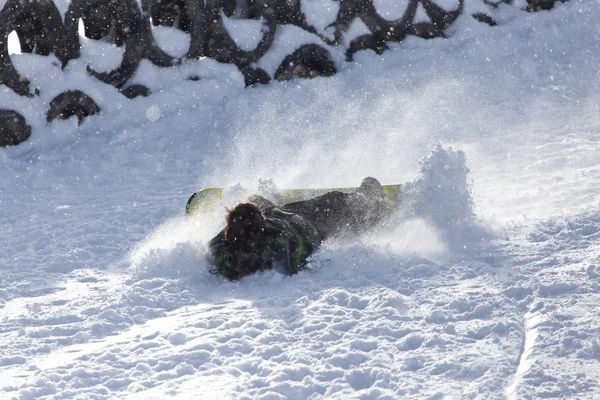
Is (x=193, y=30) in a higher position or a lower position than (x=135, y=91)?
higher

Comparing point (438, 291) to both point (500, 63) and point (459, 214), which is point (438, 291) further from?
point (500, 63)

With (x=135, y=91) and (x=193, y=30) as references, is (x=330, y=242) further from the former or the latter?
(x=193, y=30)

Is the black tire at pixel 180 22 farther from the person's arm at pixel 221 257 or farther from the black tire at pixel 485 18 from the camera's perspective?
the person's arm at pixel 221 257

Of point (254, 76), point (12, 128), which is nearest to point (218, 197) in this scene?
point (12, 128)

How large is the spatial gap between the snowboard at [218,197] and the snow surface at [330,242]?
0.13 m

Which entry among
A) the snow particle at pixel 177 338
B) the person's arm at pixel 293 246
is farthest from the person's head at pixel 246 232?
the snow particle at pixel 177 338

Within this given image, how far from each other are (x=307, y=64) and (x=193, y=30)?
1479 millimetres

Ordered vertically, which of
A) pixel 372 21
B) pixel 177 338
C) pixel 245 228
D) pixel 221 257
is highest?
pixel 372 21

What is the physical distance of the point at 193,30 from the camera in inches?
354

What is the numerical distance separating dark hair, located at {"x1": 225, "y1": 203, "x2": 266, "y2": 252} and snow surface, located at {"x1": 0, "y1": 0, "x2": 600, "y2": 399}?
27 centimetres

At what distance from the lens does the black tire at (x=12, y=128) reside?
802 cm

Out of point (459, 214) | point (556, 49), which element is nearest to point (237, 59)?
point (556, 49)

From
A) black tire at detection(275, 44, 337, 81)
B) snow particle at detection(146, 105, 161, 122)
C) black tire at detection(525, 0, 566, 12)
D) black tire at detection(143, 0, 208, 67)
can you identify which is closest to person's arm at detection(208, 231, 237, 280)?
snow particle at detection(146, 105, 161, 122)

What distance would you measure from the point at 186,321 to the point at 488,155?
151 inches
